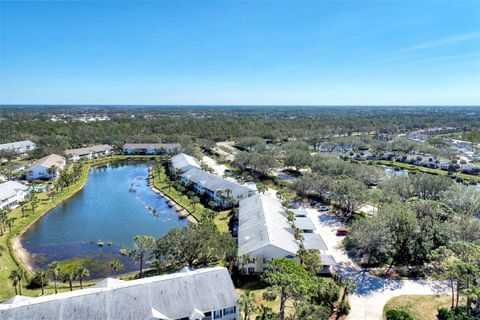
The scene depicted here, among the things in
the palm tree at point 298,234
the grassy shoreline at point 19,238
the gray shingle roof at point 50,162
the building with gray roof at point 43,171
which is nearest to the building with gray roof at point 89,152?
the gray shingle roof at point 50,162

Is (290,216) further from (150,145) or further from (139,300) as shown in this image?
(150,145)

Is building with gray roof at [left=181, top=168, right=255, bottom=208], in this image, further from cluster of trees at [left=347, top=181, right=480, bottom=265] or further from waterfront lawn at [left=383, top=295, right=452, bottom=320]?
waterfront lawn at [left=383, top=295, right=452, bottom=320]

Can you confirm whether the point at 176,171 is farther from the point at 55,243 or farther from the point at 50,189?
the point at 55,243

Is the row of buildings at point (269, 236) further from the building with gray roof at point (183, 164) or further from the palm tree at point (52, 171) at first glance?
the palm tree at point (52, 171)

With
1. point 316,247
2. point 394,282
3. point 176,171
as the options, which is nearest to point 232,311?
point 316,247

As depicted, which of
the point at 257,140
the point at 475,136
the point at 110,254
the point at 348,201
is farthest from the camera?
the point at 475,136

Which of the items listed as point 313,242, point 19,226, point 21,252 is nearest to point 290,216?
point 313,242
